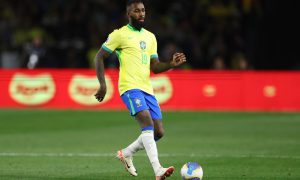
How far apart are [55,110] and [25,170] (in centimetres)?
1158

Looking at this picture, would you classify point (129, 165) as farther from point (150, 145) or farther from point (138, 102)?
point (138, 102)

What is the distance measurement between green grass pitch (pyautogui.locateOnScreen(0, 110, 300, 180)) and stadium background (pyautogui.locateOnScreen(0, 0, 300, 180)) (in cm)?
2

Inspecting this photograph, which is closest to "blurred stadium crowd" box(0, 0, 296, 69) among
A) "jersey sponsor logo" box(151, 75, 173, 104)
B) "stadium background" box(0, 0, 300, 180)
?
"stadium background" box(0, 0, 300, 180)

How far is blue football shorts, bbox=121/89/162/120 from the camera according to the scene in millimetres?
9781

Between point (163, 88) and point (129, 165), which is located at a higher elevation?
point (129, 165)

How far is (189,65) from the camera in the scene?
83.1 ft

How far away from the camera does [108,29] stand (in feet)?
84.2

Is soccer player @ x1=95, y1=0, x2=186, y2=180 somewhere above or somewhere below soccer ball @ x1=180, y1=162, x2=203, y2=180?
above

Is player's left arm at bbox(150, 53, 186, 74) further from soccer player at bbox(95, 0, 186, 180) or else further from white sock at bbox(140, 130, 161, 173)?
white sock at bbox(140, 130, 161, 173)

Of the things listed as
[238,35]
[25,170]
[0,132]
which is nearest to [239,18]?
[238,35]

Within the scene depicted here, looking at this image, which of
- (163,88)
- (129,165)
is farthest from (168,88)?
(129,165)

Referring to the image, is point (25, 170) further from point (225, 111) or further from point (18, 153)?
point (225, 111)

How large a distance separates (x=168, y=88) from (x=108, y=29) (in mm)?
4088

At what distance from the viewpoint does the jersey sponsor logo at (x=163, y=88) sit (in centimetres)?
2242
